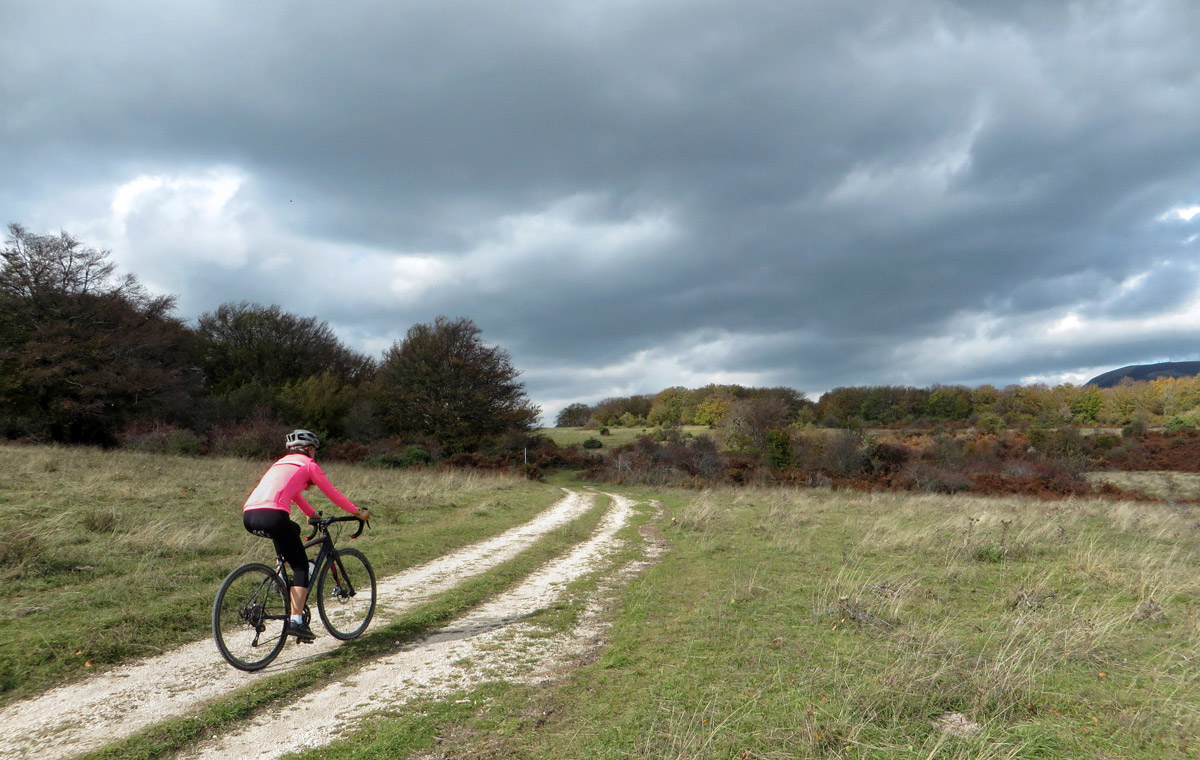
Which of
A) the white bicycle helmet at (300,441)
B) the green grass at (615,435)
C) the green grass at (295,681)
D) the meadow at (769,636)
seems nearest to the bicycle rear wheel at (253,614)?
the green grass at (295,681)

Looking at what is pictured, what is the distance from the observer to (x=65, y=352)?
94.2ft

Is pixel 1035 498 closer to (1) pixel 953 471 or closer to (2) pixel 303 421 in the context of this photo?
(1) pixel 953 471

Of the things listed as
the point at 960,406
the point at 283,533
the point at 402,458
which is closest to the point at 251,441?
the point at 402,458

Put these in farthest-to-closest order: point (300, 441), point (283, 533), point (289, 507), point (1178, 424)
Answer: point (1178, 424) → point (300, 441) → point (289, 507) → point (283, 533)

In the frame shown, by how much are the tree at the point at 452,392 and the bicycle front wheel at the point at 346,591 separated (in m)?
37.2

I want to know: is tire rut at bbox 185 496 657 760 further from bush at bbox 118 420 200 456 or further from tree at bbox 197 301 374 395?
tree at bbox 197 301 374 395

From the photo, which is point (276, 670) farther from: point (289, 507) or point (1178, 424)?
point (1178, 424)

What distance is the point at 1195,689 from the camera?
5262 millimetres

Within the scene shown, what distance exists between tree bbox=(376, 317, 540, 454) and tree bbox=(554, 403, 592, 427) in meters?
57.4

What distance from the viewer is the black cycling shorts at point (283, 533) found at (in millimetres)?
5570

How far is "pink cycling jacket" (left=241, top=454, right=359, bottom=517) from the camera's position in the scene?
563 centimetres

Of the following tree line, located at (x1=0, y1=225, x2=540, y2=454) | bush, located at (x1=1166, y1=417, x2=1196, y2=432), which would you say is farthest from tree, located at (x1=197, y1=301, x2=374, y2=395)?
bush, located at (x1=1166, y1=417, x2=1196, y2=432)

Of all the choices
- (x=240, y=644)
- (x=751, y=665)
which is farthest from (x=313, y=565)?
(x=751, y=665)

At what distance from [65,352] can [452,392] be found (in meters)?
21.5
